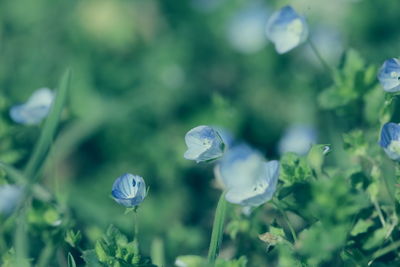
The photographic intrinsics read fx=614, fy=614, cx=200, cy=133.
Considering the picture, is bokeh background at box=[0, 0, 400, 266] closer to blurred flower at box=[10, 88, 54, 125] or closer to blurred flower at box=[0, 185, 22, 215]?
blurred flower at box=[0, 185, 22, 215]

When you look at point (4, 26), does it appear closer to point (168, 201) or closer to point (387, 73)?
point (168, 201)

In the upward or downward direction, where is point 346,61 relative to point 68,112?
upward

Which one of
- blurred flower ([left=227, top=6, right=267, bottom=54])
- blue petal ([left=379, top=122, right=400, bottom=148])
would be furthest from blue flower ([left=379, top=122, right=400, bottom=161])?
blurred flower ([left=227, top=6, right=267, bottom=54])

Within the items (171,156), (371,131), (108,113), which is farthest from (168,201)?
(371,131)

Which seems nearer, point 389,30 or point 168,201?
point 168,201

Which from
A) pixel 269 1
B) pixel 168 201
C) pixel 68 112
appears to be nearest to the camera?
pixel 68 112

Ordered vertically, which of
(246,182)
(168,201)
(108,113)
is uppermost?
(246,182)

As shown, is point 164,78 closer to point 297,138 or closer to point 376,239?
point 297,138
